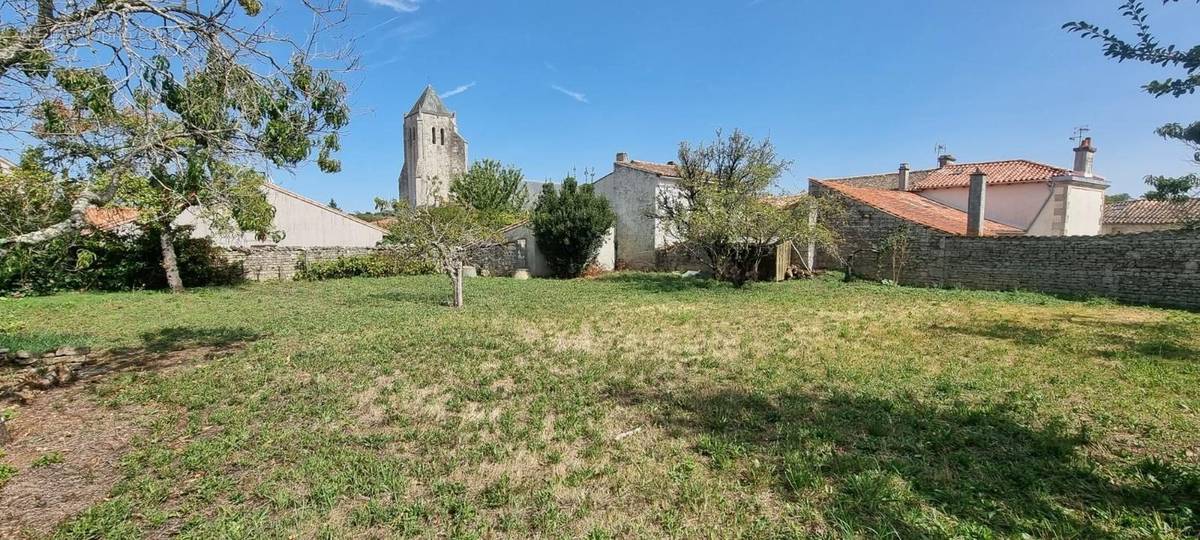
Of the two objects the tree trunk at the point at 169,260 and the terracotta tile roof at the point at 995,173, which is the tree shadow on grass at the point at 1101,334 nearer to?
the terracotta tile roof at the point at 995,173

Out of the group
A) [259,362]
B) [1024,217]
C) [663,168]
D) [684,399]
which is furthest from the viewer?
[663,168]

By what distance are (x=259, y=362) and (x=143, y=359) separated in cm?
166

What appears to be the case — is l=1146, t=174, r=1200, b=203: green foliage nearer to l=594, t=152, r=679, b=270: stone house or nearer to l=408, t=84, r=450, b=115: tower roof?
l=594, t=152, r=679, b=270: stone house

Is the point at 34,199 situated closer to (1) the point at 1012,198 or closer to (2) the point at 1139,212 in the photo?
(1) the point at 1012,198

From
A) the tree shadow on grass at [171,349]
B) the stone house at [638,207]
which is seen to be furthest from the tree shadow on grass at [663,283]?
the tree shadow on grass at [171,349]

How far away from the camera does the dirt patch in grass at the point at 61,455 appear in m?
3.17

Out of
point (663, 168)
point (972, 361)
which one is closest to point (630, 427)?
point (972, 361)

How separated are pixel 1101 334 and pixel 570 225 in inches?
570

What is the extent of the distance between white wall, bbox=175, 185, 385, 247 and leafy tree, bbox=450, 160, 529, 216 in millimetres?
12141

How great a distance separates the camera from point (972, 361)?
21.6ft

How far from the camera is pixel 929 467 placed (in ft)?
12.0

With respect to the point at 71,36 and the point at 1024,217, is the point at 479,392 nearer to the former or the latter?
the point at 71,36

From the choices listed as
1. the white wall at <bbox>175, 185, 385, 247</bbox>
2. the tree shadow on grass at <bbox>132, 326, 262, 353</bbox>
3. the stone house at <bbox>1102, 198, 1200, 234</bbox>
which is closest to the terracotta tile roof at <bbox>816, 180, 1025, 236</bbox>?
the stone house at <bbox>1102, 198, 1200, 234</bbox>

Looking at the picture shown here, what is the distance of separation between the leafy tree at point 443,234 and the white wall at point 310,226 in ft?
33.3
